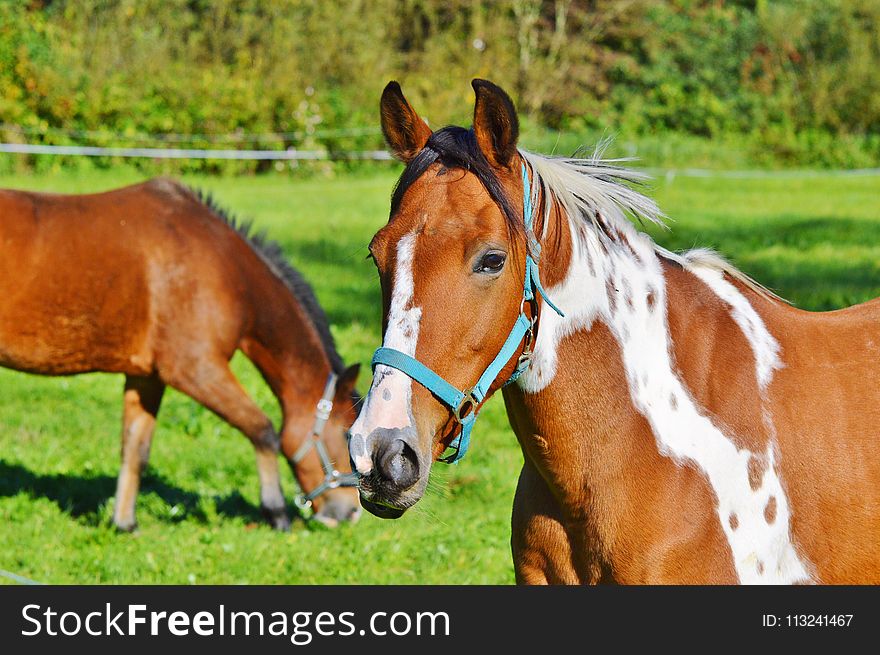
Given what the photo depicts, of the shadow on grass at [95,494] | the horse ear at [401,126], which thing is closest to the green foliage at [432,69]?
the shadow on grass at [95,494]

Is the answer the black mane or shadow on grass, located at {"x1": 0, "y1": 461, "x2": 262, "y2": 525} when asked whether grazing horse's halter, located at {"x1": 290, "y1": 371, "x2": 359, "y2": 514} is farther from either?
the black mane

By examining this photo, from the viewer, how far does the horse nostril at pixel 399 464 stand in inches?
86.4

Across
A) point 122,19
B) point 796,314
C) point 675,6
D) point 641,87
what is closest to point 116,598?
point 796,314

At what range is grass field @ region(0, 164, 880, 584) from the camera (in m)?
5.09

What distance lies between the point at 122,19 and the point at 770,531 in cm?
2141

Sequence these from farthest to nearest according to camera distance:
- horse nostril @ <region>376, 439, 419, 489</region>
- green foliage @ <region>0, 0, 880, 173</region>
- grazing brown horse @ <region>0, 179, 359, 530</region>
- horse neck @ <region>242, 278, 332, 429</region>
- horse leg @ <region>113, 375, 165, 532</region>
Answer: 1. green foliage @ <region>0, 0, 880, 173</region>
2. horse neck @ <region>242, 278, 332, 429</region>
3. horse leg @ <region>113, 375, 165, 532</region>
4. grazing brown horse @ <region>0, 179, 359, 530</region>
5. horse nostril @ <region>376, 439, 419, 489</region>

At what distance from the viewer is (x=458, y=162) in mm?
2467

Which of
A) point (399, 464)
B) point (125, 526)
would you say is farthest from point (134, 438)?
point (399, 464)

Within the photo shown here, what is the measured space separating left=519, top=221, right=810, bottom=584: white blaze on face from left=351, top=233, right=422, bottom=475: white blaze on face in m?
0.40

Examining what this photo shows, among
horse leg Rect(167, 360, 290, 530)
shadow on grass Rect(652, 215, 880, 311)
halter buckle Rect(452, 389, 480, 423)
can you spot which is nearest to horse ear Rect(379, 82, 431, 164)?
halter buckle Rect(452, 389, 480, 423)

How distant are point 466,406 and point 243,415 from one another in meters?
3.63

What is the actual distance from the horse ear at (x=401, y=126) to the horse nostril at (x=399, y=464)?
79 cm

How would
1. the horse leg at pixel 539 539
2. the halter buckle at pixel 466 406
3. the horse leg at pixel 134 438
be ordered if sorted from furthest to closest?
the horse leg at pixel 134 438, the horse leg at pixel 539 539, the halter buckle at pixel 466 406

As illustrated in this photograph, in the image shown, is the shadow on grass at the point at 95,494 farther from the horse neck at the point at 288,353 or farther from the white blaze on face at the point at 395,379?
the white blaze on face at the point at 395,379
